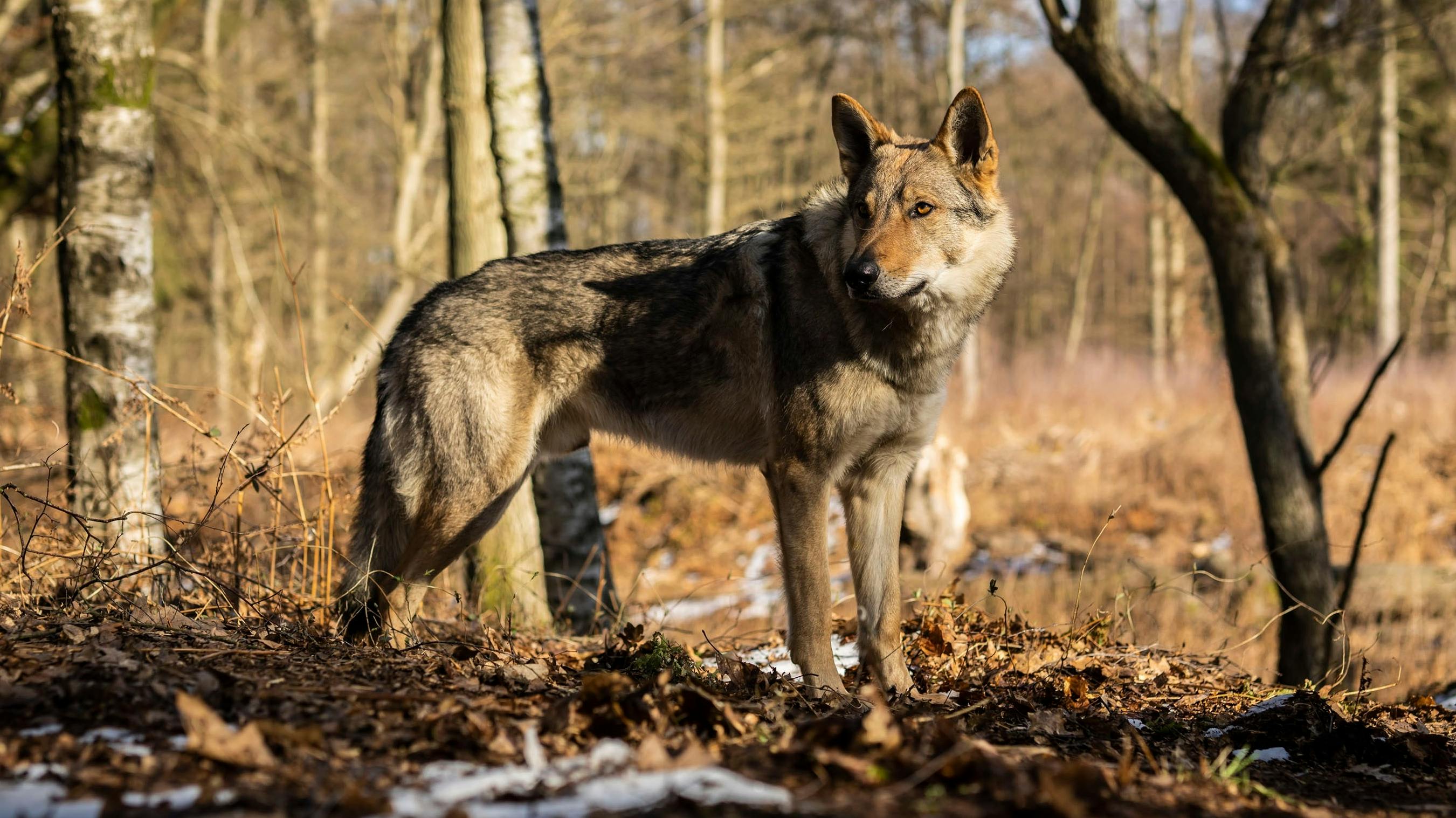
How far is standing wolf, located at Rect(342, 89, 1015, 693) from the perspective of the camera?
168 inches

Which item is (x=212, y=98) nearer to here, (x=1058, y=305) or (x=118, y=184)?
(x=118, y=184)

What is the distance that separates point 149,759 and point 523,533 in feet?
15.0

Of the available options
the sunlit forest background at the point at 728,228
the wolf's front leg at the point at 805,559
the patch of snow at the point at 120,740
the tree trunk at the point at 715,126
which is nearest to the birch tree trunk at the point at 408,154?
the sunlit forest background at the point at 728,228

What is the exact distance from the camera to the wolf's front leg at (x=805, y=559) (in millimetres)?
4199

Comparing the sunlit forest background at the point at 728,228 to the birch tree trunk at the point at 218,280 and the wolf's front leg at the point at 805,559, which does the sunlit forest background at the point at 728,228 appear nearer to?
the birch tree trunk at the point at 218,280

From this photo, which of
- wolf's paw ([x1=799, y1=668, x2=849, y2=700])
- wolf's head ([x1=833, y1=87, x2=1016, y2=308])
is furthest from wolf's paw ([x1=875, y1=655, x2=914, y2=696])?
wolf's head ([x1=833, y1=87, x2=1016, y2=308])

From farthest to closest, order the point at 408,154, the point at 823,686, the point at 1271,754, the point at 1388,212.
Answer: the point at 1388,212, the point at 408,154, the point at 823,686, the point at 1271,754

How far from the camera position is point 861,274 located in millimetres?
3928

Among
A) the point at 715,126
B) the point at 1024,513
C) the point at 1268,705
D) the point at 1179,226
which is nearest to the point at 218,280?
the point at 715,126

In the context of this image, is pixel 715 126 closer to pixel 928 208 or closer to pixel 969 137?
pixel 969 137

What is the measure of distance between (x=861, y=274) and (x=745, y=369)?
32.7 inches

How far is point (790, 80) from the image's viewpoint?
2095 cm

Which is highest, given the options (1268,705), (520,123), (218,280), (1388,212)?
(1388,212)

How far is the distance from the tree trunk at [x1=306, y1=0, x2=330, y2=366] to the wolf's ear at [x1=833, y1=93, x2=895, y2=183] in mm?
13211
